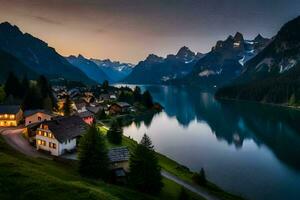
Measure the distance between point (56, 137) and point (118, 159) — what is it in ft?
50.1

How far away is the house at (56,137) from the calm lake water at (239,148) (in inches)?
→ 1072

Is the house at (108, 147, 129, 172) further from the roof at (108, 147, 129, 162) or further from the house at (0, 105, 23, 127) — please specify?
the house at (0, 105, 23, 127)

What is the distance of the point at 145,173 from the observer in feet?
156

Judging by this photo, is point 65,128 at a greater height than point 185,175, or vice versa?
point 65,128

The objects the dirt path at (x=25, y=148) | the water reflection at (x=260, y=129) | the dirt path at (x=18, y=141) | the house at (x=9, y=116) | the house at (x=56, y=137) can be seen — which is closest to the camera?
the dirt path at (x=25, y=148)

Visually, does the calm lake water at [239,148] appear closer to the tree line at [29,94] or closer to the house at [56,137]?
the house at [56,137]

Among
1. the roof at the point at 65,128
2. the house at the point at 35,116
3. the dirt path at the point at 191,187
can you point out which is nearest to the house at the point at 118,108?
the house at the point at 35,116

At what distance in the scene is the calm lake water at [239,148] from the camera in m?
65.6

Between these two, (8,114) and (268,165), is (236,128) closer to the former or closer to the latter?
(268,165)

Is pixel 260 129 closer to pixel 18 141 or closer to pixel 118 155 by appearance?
pixel 118 155

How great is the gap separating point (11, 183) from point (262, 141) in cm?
9672

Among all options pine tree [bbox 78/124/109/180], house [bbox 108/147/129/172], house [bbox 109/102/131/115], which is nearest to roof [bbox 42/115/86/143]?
house [bbox 108/147/129/172]

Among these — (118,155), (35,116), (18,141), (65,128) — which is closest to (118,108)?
(35,116)

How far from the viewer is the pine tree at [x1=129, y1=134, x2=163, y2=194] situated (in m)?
47.1
